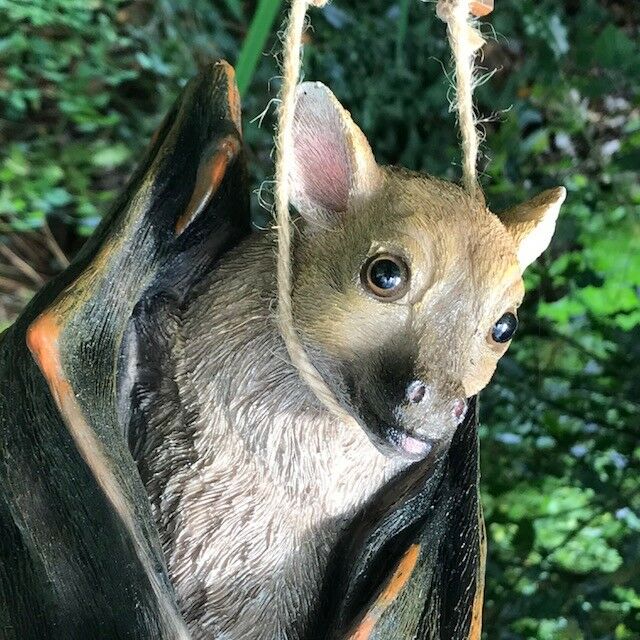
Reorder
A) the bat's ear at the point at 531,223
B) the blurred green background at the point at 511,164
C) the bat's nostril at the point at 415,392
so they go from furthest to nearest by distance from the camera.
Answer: the blurred green background at the point at 511,164
the bat's ear at the point at 531,223
the bat's nostril at the point at 415,392

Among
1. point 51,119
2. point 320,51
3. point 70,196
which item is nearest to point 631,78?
point 320,51

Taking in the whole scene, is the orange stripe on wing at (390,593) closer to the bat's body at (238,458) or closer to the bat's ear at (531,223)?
the bat's body at (238,458)

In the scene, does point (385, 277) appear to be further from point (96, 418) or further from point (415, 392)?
point (96, 418)

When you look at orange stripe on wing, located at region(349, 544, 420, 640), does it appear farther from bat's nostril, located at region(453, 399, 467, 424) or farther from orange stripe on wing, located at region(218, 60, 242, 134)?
orange stripe on wing, located at region(218, 60, 242, 134)

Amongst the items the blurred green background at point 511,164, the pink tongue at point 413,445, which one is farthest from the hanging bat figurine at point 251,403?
the blurred green background at point 511,164

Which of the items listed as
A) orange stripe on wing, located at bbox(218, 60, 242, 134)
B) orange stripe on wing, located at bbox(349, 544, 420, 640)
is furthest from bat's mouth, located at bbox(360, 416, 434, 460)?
orange stripe on wing, located at bbox(218, 60, 242, 134)

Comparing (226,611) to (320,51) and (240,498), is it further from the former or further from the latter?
(320,51)

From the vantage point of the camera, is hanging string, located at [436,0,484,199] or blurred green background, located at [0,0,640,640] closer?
hanging string, located at [436,0,484,199]
